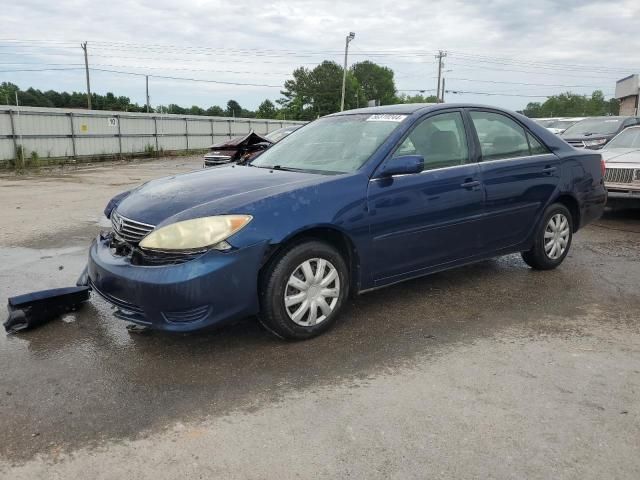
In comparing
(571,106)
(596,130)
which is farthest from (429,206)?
(571,106)

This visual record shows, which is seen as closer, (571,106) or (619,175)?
(619,175)

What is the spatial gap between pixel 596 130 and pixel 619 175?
6.51 m

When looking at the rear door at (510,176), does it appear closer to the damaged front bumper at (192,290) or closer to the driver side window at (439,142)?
the driver side window at (439,142)

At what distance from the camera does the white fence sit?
20109mm

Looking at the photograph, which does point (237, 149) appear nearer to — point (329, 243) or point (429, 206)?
point (429, 206)

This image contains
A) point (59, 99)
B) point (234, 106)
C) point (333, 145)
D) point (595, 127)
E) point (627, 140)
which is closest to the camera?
point (333, 145)

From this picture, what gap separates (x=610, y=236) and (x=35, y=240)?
291 inches

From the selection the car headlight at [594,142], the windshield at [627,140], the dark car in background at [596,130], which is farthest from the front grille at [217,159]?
the windshield at [627,140]

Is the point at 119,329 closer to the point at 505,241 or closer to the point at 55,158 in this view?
the point at 505,241

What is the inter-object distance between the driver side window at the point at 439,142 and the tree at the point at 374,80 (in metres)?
116

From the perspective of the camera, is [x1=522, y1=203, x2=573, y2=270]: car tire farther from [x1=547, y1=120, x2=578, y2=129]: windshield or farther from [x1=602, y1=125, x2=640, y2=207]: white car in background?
[x1=547, y1=120, x2=578, y2=129]: windshield

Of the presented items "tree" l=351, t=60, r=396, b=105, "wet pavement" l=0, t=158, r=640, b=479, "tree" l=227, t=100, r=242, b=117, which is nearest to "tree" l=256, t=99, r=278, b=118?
"tree" l=227, t=100, r=242, b=117

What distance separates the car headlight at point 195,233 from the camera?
3.41m

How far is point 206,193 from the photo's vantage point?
152 inches
